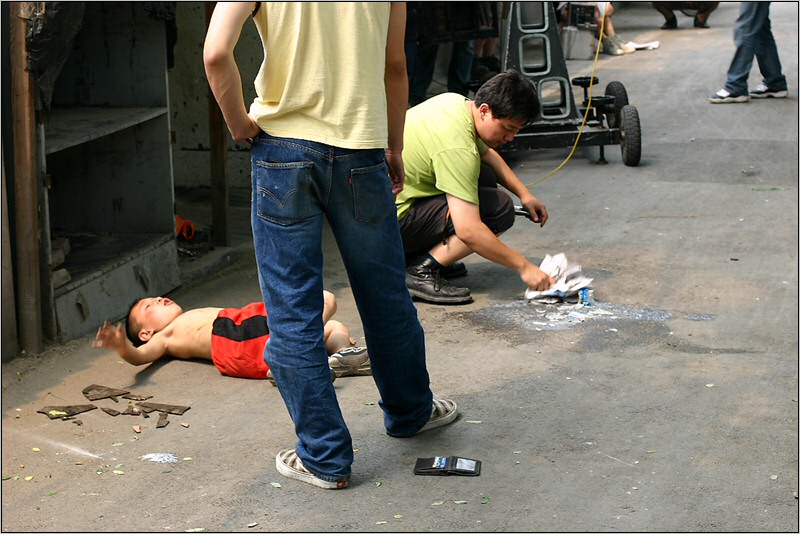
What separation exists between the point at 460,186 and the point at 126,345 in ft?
5.87

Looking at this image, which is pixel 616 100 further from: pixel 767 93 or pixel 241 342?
pixel 241 342

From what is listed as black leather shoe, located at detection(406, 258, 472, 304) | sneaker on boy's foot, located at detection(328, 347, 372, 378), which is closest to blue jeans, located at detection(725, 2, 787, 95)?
black leather shoe, located at detection(406, 258, 472, 304)

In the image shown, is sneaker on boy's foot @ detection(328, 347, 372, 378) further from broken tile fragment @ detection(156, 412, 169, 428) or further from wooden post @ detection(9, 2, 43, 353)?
wooden post @ detection(9, 2, 43, 353)

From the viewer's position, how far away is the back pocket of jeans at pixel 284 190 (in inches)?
126

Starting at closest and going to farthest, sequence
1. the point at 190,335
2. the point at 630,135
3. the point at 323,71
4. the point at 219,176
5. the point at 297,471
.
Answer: the point at 323,71, the point at 297,471, the point at 190,335, the point at 219,176, the point at 630,135

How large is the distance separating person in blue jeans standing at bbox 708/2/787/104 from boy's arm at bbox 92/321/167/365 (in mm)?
7496

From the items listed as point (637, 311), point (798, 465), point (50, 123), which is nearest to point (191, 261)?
point (50, 123)

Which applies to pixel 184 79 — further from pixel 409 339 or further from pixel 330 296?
pixel 409 339

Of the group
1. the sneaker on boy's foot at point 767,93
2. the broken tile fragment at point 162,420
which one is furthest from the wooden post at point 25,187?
the sneaker on boy's foot at point 767,93

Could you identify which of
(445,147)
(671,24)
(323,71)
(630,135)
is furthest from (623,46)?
(323,71)

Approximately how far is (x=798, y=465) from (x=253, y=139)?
7.12ft

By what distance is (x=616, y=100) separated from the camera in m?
8.45

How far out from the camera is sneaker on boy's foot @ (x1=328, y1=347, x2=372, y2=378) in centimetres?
445

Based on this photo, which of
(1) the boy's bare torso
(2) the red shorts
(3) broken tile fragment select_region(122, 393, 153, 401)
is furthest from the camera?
(1) the boy's bare torso
